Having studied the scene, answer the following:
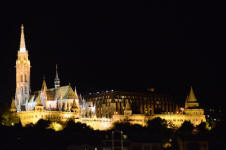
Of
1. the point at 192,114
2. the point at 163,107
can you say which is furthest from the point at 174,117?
the point at 163,107

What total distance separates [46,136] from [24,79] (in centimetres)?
4749

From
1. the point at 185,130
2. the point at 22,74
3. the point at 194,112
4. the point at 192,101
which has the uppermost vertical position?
the point at 22,74

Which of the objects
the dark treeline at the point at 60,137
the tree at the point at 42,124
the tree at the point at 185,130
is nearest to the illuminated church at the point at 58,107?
the tree at the point at 42,124

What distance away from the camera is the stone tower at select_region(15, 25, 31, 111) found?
14000cm

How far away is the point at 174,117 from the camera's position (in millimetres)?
149750

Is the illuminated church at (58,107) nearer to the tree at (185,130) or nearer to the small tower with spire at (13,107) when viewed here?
the small tower with spire at (13,107)

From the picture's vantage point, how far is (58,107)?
13512 cm

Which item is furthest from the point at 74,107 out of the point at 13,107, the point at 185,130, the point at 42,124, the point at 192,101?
the point at 192,101

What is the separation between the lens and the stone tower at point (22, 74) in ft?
459

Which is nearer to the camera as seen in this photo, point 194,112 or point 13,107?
Answer: point 13,107

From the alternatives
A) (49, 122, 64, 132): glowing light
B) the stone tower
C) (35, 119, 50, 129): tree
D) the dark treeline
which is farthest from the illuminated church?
the dark treeline

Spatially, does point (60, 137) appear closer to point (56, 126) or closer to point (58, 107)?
point (56, 126)

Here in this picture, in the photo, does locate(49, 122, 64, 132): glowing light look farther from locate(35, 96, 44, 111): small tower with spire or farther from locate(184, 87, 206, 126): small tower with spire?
locate(184, 87, 206, 126): small tower with spire

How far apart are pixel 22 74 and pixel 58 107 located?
609 inches
